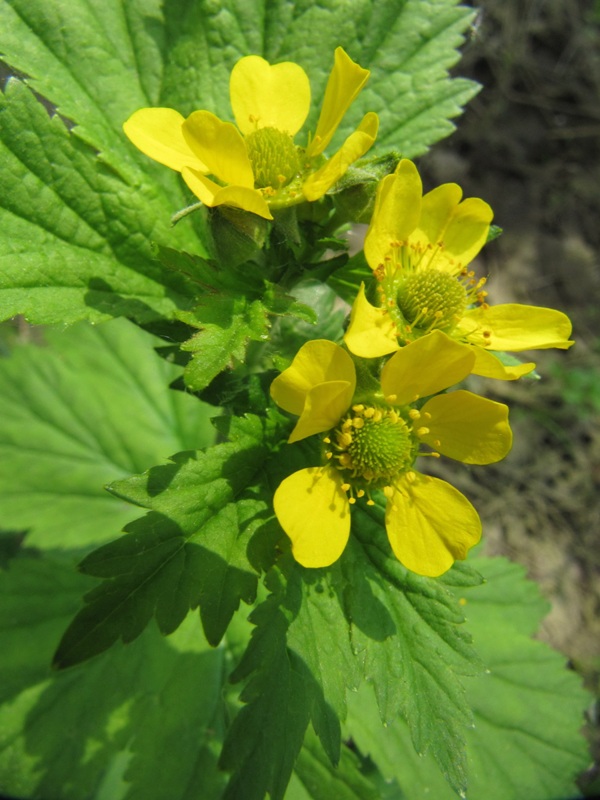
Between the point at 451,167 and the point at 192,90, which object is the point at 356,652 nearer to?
the point at 192,90

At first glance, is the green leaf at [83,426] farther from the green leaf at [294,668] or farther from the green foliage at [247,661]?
the green leaf at [294,668]

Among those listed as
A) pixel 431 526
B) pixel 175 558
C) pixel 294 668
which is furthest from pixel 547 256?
pixel 175 558

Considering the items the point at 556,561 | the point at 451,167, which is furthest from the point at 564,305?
the point at 556,561

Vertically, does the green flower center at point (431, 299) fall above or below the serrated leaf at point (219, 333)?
below

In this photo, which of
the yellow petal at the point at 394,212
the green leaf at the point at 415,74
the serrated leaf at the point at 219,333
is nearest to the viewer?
the serrated leaf at the point at 219,333

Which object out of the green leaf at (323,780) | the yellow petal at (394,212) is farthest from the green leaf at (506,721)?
the yellow petal at (394,212)

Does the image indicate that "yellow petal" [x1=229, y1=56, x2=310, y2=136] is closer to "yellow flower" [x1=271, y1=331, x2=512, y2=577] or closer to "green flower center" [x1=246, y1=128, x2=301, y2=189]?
"green flower center" [x1=246, y1=128, x2=301, y2=189]

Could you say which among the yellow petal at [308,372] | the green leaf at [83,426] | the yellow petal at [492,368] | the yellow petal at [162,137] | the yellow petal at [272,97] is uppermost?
the yellow petal at [162,137]
